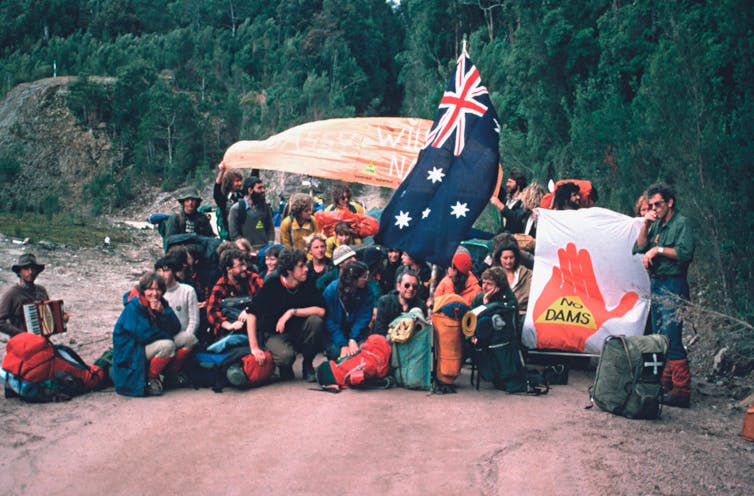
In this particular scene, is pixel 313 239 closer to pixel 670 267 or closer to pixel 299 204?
pixel 299 204

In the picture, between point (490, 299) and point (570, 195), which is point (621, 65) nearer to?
point (570, 195)

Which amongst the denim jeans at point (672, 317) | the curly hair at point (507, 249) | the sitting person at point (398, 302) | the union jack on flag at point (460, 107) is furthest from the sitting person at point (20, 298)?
the denim jeans at point (672, 317)

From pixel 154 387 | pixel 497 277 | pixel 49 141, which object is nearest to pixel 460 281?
pixel 497 277

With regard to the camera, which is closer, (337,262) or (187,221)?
(337,262)

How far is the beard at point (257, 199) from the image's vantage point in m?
11.1

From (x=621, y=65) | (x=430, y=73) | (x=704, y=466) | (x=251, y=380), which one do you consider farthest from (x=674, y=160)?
Answer: (x=430, y=73)

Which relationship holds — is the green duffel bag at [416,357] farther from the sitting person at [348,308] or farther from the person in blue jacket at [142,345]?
the person in blue jacket at [142,345]

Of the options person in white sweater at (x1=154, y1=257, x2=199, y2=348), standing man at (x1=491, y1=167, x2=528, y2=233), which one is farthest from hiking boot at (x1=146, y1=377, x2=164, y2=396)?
standing man at (x1=491, y1=167, x2=528, y2=233)

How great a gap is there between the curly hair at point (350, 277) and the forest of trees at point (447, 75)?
4.25 meters

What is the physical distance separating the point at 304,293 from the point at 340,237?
2.06 meters

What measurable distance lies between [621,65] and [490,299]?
13730mm

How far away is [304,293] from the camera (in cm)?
855

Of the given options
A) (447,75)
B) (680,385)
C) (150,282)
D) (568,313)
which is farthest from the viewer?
(447,75)

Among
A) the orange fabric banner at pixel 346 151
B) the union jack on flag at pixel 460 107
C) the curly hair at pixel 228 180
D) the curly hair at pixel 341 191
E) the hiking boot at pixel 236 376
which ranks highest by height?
the union jack on flag at pixel 460 107
